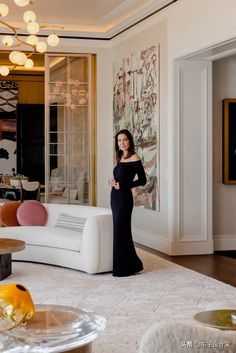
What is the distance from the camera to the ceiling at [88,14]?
8.71m

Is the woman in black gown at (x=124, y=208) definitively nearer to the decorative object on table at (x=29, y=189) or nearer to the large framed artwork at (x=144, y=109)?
the large framed artwork at (x=144, y=109)

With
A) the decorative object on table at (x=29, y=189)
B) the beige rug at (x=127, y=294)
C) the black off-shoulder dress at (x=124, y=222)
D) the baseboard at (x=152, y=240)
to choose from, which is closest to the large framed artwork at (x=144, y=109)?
the baseboard at (x=152, y=240)

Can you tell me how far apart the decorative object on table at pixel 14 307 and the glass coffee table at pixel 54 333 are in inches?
1.0

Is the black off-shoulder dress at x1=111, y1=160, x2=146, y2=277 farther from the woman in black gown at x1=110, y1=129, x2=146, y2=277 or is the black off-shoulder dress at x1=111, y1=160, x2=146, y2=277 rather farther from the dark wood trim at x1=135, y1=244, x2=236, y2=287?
the dark wood trim at x1=135, y1=244, x2=236, y2=287

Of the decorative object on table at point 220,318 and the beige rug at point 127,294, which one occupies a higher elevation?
the decorative object on table at point 220,318

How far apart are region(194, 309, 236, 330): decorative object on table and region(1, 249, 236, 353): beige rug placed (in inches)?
38.6

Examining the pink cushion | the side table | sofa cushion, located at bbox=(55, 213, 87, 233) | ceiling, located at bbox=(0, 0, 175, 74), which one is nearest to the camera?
the side table

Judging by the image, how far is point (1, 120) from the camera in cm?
1532

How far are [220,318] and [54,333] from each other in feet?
2.72

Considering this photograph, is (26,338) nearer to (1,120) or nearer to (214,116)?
(214,116)

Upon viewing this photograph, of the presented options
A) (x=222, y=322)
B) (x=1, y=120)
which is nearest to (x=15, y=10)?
(x=1, y=120)

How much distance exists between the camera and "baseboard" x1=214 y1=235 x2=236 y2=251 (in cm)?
849

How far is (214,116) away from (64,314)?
18.8 ft

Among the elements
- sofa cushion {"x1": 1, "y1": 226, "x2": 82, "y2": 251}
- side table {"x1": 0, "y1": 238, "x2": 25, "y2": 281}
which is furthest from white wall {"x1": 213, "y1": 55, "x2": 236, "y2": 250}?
side table {"x1": 0, "y1": 238, "x2": 25, "y2": 281}
